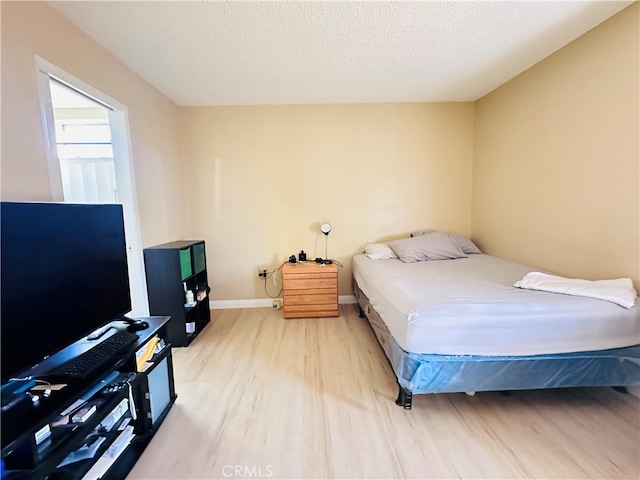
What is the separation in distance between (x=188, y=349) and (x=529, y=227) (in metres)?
3.28

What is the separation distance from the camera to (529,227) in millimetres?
2627

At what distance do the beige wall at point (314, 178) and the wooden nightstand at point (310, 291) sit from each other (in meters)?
0.48

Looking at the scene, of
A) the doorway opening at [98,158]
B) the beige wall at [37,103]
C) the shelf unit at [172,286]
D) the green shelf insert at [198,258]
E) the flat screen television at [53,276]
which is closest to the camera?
the flat screen television at [53,276]

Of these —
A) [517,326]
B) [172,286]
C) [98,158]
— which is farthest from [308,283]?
[98,158]

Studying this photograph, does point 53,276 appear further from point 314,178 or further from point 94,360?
point 314,178

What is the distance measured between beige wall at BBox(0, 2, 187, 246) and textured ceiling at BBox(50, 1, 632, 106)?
0.36 feet

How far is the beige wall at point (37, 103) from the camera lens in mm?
1314

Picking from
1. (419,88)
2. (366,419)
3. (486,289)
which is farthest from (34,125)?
(419,88)

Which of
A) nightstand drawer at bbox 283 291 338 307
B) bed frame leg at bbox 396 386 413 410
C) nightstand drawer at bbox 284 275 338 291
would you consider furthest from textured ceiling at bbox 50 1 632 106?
bed frame leg at bbox 396 386 413 410

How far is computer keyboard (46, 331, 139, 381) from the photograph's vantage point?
A: 3.70ft

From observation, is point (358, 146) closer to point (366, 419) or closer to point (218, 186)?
point (218, 186)

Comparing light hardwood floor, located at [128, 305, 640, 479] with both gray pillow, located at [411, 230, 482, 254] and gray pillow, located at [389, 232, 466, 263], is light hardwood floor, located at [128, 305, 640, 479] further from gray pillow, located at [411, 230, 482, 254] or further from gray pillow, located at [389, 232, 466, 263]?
gray pillow, located at [411, 230, 482, 254]
